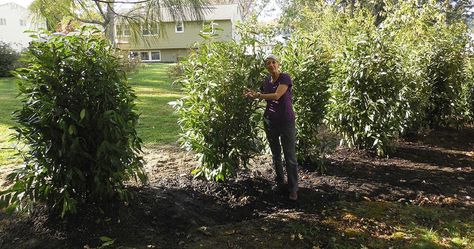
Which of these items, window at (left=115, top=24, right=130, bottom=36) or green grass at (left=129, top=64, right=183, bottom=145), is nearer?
window at (left=115, top=24, right=130, bottom=36)

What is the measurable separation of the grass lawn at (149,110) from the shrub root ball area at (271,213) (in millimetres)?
938

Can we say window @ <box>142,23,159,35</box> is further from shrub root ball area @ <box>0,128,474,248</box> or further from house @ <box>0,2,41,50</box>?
house @ <box>0,2,41,50</box>

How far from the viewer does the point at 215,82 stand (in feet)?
13.6

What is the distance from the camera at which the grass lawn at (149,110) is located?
721 cm

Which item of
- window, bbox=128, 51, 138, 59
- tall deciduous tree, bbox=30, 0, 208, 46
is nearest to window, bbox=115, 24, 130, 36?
tall deciduous tree, bbox=30, 0, 208, 46

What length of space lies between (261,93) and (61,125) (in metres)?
2.05

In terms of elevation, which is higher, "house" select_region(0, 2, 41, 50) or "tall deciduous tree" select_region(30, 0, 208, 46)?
"house" select_region(0, 2, 41, 50)

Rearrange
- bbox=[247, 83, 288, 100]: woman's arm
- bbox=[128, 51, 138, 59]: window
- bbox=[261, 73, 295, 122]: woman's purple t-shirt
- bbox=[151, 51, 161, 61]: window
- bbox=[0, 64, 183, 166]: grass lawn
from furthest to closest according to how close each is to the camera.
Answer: bbox=[151, 51, 161, 61]: window, bbox=[128, 51, 138, 59]: window, bbox=[0, 64, 183, 166]: grass lawn, bbox=[261, 73, 295, 122]: woman's purple t-shirt, bbox=[247, 83, 288, 100]: woman's arm

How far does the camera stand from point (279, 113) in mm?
4234

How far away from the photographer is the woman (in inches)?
163

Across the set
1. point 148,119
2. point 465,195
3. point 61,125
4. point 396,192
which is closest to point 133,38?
point 148,119

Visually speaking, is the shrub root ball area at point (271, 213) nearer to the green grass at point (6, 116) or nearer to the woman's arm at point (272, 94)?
the woman's arm at point (272, 94)

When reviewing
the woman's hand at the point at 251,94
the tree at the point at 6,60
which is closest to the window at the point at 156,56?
the tree at the point at 6,60

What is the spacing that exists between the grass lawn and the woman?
4.53 feet
